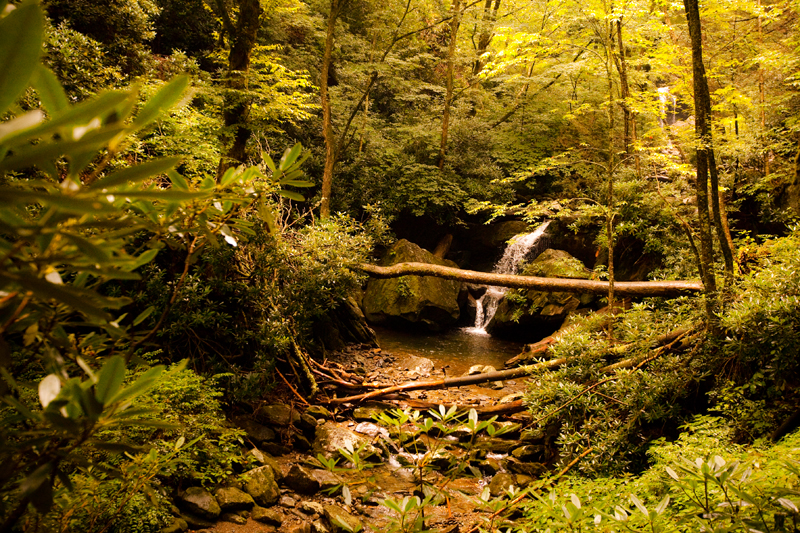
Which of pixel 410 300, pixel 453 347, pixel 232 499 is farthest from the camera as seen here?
pixel 410 300

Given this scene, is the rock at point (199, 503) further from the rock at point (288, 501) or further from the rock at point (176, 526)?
the rock at point (288, 501)

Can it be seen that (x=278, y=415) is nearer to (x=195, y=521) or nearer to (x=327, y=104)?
(x=195, y=521)

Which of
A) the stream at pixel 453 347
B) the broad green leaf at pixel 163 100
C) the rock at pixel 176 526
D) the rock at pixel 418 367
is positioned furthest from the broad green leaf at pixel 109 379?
the stream at pixel 453 347

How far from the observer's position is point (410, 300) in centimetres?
980

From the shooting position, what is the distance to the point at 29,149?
0.47 m

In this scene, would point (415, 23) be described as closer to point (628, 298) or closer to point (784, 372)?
point (628, 298)

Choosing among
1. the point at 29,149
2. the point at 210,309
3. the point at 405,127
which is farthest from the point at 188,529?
the point at 405,127

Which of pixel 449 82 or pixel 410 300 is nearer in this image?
pixel 410 300

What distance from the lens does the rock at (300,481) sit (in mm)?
3725

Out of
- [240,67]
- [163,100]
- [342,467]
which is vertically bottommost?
[342,467]

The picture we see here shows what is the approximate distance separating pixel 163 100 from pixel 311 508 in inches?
144

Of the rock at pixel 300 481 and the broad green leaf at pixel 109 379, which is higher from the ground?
the broad green leaf at pixel 109 379

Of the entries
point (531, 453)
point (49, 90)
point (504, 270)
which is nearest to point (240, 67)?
point (49, 90)

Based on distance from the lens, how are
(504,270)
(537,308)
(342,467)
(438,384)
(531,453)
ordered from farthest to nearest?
(504,270) → (537,308) → (438,384) → (531,453) → (342,467)
